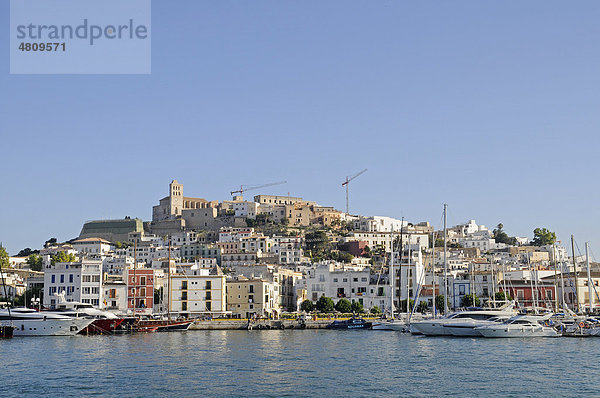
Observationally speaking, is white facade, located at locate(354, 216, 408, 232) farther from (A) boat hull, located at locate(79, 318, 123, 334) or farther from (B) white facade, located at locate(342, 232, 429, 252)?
(A) boat hull, located at locate(79, 318, 123, 334)

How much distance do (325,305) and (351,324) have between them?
13.1 meters

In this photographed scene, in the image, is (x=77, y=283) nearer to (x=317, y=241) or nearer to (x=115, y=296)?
(x=115, y=296)

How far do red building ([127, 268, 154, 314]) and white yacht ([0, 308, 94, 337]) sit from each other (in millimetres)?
19768

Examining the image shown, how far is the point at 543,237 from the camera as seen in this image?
170125mm

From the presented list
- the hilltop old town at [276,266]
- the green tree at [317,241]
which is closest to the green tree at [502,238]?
the hilltop old town at [276,266]

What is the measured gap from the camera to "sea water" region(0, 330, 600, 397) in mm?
31453

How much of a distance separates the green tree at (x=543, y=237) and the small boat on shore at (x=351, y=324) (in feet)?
327

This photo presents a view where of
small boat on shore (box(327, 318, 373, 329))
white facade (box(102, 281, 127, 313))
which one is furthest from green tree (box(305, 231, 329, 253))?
small boat on shore (box(327, 318, 373, 329))

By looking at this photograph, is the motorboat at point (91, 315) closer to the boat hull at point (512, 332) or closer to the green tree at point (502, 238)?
the boat hull at point (512, 332)

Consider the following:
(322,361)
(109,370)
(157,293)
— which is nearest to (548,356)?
(322,361)

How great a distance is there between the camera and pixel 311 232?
16975 centimetres

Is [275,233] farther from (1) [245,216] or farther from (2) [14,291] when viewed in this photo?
(2) [14,291]

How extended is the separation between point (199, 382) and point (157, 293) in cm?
5598

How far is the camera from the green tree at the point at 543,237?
6533 inches
